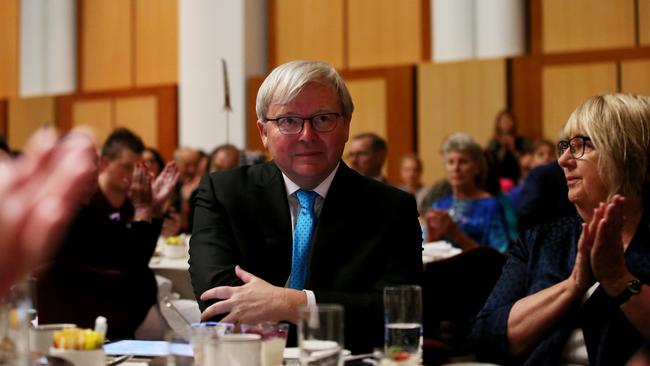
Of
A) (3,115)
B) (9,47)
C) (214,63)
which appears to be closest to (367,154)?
(214,63)

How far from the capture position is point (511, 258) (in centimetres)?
262

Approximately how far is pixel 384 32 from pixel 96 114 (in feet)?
16.0

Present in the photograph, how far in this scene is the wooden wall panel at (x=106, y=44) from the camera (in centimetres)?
1335

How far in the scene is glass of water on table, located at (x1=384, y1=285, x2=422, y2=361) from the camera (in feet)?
6.09

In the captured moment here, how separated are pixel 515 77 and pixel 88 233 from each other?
24.6 ft

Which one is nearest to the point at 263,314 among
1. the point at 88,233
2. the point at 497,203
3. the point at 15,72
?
the point at 88,233

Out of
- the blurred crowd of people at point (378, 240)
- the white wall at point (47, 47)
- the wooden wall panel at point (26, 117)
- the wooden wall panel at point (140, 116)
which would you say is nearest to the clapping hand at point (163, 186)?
the blurred crowd of people at point (378, 240)

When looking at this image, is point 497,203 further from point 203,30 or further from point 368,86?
point 203,30

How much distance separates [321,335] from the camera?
63.2 inches

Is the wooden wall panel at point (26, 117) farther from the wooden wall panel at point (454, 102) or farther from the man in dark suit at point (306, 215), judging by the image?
the man in dark suit at point (306, 215)

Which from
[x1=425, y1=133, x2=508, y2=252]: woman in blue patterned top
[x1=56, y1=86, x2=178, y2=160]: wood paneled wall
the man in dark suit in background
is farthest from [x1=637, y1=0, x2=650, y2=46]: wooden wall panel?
[x1=56, y1=86, x2=178, y2=160]: wood paneled wall

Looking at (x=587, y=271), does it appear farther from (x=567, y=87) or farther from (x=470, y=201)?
(x=567, y=87)

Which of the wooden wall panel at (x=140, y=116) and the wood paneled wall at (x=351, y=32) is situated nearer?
the wood paneled wall at (x=351, y=32)

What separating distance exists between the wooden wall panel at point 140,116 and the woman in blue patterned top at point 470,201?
7279 millimetres
